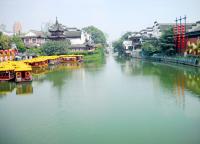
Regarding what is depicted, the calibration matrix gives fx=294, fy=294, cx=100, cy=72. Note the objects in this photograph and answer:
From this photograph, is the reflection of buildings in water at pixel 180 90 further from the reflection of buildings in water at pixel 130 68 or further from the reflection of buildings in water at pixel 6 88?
the reflection of buildings in water at pixel 6 88

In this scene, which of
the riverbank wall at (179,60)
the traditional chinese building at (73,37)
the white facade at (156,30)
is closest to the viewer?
the riverbank wall at (179,60)

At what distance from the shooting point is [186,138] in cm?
763

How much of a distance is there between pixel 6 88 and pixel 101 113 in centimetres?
765

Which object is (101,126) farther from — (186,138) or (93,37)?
(93,37)

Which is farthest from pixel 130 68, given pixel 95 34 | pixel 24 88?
pixel 95 34

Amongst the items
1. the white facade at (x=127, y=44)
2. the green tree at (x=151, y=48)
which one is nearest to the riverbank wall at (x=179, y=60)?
the green tree at (x=151, y=48)

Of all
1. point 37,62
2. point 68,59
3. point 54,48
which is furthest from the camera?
point 54,48

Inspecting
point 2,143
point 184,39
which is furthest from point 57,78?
point 184,39

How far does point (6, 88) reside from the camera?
1588 cm

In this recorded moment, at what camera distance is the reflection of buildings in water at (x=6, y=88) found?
1482 cm

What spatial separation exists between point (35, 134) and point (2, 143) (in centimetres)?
95

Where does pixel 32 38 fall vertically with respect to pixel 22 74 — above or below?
above

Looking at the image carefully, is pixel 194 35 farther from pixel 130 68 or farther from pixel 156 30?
pixel 156 30

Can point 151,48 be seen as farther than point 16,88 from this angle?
Yes
